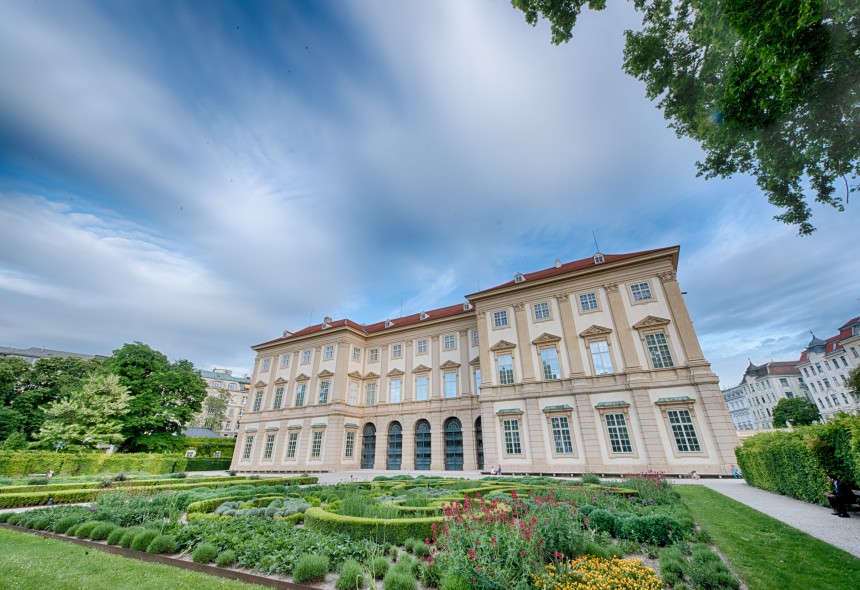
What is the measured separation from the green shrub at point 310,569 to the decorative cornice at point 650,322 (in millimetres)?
22918

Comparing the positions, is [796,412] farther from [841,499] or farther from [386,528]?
[386,528]

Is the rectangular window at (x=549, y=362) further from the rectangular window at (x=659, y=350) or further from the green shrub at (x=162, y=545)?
the green shrub at (x=162, y=545)

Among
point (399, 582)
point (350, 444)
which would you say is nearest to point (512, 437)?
point (350, 444)

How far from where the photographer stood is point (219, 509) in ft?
31.9

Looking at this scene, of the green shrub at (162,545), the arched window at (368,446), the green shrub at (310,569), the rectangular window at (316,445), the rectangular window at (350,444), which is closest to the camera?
the green shrub at (310,569)

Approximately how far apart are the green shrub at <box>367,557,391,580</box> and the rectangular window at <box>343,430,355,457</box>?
1116 inches

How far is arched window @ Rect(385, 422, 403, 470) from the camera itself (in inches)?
1223

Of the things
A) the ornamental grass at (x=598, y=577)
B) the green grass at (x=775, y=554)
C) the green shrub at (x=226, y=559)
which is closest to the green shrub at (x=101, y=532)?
the green shrub at (x=226, y=559)

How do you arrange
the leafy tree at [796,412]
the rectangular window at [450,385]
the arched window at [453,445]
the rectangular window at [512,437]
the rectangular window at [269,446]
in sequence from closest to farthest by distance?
the rectangular window at [512,437], the arched window at [453,445], the rectangular window at [450,385], the rectangular window at [269,446], the leafy tree at [796,412]

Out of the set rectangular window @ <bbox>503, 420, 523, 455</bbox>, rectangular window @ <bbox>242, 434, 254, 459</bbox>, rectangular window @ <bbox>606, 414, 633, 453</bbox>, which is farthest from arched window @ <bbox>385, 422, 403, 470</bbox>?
rectangular window @ <bbox>606, 414, 633, 453</bbox>

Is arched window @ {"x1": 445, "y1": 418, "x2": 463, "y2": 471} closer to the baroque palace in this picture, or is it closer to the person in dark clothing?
the baroque palace

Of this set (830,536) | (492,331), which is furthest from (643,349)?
(830,536)

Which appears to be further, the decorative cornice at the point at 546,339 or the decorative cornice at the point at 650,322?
the decorative cornice at the point at 546,339

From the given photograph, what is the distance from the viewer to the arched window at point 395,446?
Answer: 3106 centimetres
